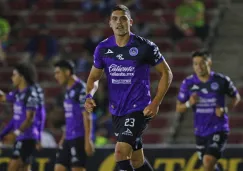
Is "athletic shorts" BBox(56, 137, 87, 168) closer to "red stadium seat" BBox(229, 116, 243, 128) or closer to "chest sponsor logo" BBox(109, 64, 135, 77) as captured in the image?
"chest sponsor logo" BBox(109, 64, 135, 77)

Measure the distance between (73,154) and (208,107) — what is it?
6.96ft

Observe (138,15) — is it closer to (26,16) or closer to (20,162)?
(26,16)

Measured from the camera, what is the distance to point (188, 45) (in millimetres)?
19391

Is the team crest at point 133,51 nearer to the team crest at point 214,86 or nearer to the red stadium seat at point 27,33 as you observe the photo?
the team crest at point 214,86

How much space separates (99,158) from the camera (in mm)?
14031

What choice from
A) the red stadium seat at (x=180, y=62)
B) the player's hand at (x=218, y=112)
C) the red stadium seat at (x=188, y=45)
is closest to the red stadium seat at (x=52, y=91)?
the red stadium seat at (x=180, y=62)

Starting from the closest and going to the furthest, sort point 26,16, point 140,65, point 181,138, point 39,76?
point 140,65
point 181,138
point 39,76
point 26,16

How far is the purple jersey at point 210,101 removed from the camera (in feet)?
39.6

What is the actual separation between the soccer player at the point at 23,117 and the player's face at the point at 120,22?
3164mm

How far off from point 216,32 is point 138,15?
77.5 inches

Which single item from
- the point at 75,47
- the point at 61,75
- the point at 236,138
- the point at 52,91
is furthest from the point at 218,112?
the point at 75,47

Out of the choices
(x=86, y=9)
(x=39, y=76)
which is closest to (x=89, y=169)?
(x=39, y=76)

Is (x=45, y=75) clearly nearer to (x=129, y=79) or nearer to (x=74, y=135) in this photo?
(x=74, y=135)

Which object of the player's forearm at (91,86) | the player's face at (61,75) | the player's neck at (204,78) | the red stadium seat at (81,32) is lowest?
the player's neck at (204,78)
